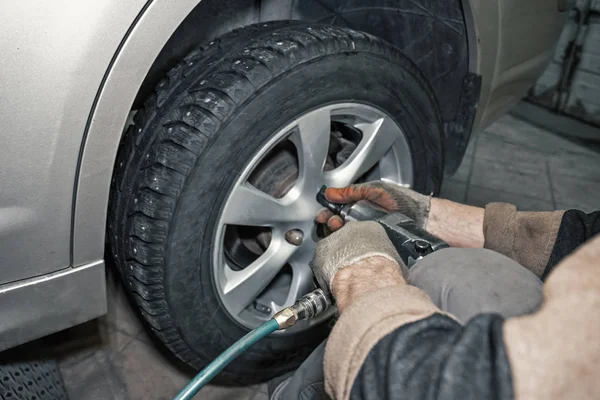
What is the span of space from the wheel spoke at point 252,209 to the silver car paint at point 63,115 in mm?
258

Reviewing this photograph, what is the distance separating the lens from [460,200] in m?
2.32

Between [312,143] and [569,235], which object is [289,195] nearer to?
[312,143]

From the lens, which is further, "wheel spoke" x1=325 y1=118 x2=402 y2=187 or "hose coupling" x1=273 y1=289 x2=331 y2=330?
"wheel spoke" x1=325 y1=118 x2=402 y2=187

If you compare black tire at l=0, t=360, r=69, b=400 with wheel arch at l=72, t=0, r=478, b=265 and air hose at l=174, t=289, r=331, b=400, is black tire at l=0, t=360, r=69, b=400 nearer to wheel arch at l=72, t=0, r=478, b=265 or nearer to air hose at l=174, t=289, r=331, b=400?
wheel arch at l=72, t=0, r=478, b=265

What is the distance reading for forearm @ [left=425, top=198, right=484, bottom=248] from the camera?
46.8 inches

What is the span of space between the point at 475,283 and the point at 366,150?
1.81 ft

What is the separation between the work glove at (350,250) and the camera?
0.85m

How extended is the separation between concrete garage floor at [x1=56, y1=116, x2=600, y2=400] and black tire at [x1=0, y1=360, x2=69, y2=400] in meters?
0.09

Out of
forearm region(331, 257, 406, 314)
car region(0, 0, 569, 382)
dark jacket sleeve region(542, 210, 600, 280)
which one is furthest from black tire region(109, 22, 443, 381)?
dark jacket sleeve region(542, 210, 600, 280)

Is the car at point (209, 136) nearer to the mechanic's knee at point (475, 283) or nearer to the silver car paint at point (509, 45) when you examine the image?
the silver car paint at point (509, 45)

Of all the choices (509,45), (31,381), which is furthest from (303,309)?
(509,45)

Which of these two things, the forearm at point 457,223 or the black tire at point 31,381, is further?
the forearm at point 457,223

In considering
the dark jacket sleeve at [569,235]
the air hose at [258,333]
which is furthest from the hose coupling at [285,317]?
the dark jacket sleeve at [569,235]

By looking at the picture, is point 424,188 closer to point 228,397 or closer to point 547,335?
point 228,397
